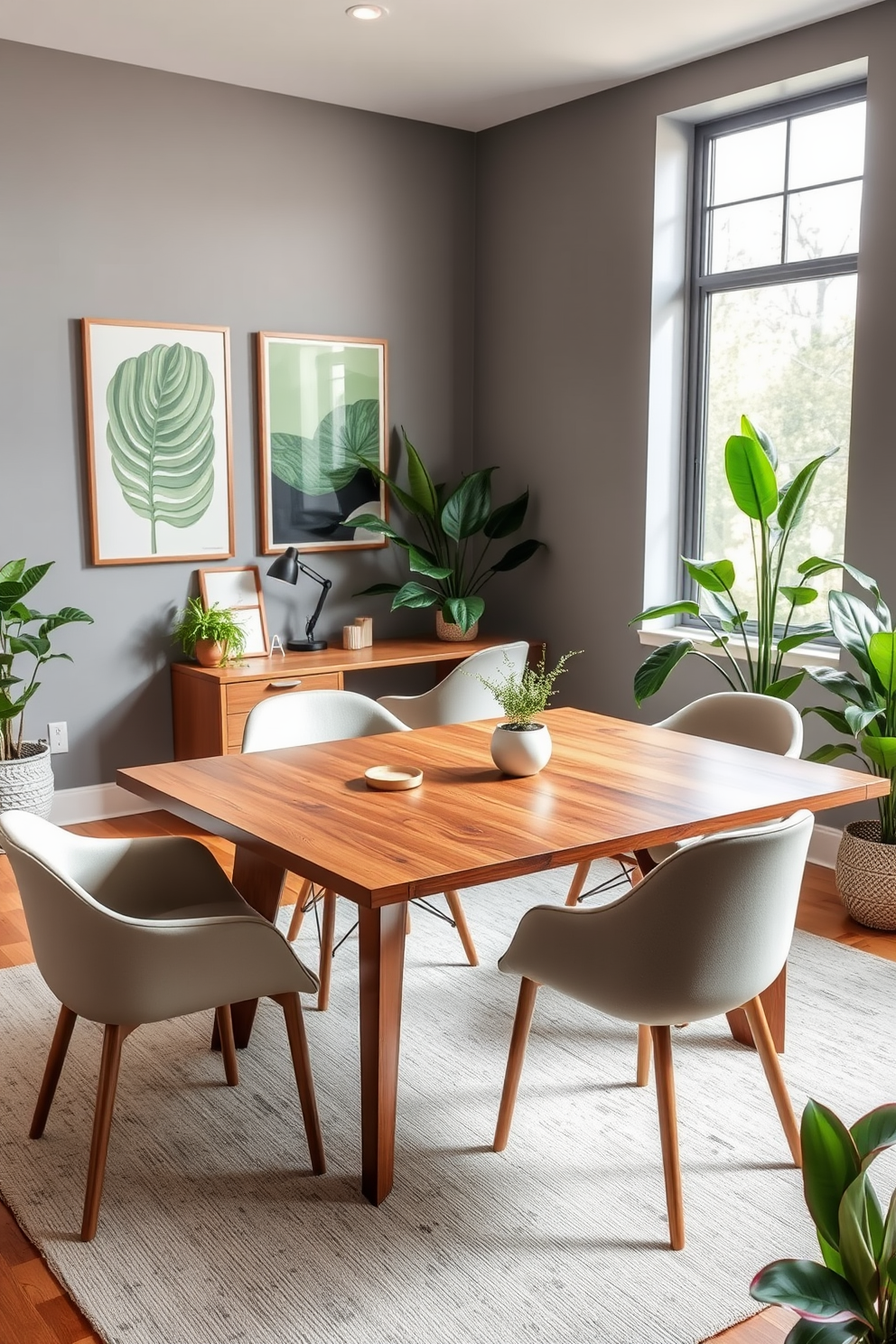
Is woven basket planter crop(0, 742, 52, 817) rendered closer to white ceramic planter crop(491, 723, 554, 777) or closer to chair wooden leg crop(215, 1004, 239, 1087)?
chair wooden leg crop(215, 1004, 239, 1087)

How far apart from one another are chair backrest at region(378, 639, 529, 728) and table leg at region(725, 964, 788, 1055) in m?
1.32

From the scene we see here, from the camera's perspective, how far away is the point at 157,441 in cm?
476

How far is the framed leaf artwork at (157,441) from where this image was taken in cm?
461

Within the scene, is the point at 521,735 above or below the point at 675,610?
below

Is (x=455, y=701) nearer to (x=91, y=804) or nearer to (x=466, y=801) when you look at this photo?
(x=466, y=801)

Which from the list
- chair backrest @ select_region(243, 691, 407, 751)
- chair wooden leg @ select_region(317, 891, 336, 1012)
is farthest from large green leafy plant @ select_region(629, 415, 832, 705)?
chair wooden leg @ select_region(317, 891, 336, 1012)

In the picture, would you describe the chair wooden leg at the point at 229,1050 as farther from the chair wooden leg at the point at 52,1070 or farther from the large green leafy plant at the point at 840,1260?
the large green leafy plant at the point at 840,1260

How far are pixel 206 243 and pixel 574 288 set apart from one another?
58.1 inches

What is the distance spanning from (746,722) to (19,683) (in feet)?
8.60

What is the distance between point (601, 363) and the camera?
5016 mm

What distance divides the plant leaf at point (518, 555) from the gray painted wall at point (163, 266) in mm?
516

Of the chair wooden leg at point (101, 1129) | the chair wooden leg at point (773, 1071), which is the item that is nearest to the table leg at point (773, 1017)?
the chair wooden leg at point (773, 1071)

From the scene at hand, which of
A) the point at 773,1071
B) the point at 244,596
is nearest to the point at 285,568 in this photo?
the point at 244,596

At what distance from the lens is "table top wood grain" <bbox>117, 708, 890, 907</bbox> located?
219 centimetres
